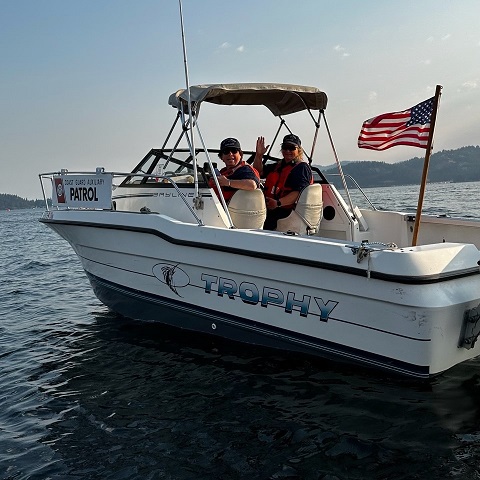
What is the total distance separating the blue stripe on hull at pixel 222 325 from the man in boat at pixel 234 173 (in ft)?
4.20

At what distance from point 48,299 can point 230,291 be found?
4.80 m

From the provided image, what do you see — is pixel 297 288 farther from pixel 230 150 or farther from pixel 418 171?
pixel 418 171

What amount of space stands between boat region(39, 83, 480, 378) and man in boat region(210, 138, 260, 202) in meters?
0.12

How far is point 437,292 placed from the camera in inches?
145

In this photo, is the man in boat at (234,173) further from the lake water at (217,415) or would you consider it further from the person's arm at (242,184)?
the lake water at (217,415)

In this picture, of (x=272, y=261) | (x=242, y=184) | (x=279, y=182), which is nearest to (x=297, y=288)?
(x=272, y=261)

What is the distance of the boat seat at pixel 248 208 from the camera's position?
17.2 feet

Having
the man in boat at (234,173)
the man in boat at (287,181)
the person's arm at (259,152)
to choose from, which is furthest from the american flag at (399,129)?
the person's arm at (259,152)

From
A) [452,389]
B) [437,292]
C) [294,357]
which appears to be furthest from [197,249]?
[452,389]

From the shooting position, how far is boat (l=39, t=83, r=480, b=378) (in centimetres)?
377

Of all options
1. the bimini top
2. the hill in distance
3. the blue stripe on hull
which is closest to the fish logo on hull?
the blue stripe on hull

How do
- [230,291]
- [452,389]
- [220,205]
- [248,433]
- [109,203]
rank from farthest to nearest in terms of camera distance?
[109,203], [220,205], [230,291], [452,389], [248,433]

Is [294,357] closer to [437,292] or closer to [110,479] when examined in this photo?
[437,292]

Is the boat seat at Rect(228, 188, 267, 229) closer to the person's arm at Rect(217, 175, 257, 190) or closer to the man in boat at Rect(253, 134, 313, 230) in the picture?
the person's arm at Rect(217, 175, 257, 190)
